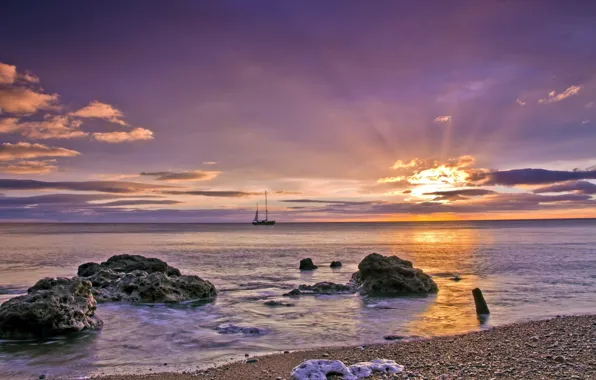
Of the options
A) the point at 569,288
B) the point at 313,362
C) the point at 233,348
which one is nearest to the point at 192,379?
the point at 313,362

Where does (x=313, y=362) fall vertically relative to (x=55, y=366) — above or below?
above

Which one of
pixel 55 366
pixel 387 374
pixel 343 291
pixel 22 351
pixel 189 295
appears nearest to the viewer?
pixel 387 374

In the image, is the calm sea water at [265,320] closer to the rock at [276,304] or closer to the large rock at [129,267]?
the rock at [276,304]

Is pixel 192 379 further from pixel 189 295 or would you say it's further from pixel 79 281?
pixel 189 295

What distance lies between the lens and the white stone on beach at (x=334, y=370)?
10.4m

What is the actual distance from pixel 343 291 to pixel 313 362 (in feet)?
59.4

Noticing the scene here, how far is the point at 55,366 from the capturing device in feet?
44.5

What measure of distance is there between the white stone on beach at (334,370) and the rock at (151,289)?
53.2 feet

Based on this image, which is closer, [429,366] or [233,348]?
[429,366]

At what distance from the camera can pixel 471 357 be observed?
12.3 meters

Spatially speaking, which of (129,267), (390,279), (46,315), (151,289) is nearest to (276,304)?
(151,289)

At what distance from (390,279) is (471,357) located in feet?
53.7

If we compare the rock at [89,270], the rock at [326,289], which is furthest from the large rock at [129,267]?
the rock at [326,289]

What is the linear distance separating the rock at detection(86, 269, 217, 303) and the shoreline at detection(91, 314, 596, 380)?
13.0 meters
